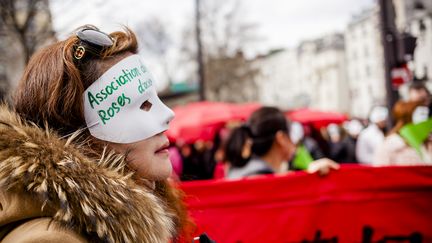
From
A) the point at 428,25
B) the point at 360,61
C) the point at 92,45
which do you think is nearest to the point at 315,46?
the point at 360,61

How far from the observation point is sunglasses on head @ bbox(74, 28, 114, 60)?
1.45 metres

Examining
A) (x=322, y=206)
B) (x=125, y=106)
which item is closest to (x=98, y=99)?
(x=125, y=106)

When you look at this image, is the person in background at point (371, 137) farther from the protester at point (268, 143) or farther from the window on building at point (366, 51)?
the window on building at point (366, 51)

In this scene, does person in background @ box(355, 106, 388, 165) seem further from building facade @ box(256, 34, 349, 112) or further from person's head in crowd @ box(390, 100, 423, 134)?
building facade @ box(256, 34, 349, 112)

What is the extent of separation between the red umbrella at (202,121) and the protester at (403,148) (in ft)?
16.7

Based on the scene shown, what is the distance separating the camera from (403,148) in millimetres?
4004

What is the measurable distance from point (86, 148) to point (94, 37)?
0.34 metres

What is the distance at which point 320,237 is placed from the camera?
294cm

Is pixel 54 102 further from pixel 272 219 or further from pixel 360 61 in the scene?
pixel 360 61

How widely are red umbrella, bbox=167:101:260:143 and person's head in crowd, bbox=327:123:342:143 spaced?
6.35ft

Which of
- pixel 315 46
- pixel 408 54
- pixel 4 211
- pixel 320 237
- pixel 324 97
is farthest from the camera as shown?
pixel 315 46

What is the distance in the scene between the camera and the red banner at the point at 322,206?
9.70 ft

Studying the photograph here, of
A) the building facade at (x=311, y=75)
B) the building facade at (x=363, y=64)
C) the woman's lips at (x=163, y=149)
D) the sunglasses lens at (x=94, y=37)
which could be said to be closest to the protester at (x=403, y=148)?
the woman's lips at (x=163, y=149)

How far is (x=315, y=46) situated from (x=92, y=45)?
93513 mm
